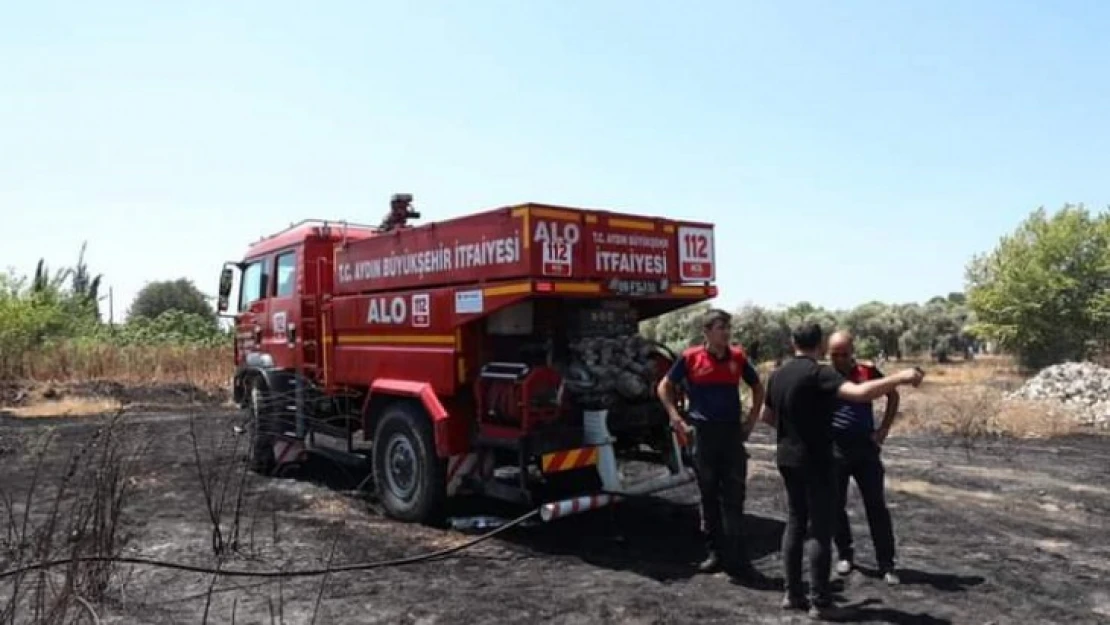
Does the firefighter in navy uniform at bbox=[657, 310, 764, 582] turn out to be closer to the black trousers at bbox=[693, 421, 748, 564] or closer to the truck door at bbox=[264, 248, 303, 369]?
the black trousers at bbox=[693, 421, 748, 564]

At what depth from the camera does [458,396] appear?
744 centimetres

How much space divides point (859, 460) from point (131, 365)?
2636 centimetres

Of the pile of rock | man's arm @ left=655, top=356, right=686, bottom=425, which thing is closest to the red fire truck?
man's arm @ left=655, top=356, right=686, bottom=425

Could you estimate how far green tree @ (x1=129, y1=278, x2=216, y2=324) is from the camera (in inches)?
2719

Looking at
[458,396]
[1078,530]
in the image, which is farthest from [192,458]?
[1078,530]

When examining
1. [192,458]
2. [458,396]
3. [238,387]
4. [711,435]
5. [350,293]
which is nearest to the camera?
[711,435]

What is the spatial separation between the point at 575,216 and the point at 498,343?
1289 mm

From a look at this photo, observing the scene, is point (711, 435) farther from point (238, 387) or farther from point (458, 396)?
point (238, 387)

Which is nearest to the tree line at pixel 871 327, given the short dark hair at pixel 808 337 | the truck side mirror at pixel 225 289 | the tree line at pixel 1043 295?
the tree line at pixel 1043 295

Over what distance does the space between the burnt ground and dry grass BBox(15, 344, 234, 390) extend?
17.5m

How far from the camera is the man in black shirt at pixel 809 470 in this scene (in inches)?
205

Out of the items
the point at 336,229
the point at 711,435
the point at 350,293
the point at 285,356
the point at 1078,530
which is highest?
the point at 336,229

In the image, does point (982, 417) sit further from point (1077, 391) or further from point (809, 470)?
point (809, 470)

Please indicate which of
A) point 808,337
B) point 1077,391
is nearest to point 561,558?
point 808,337
